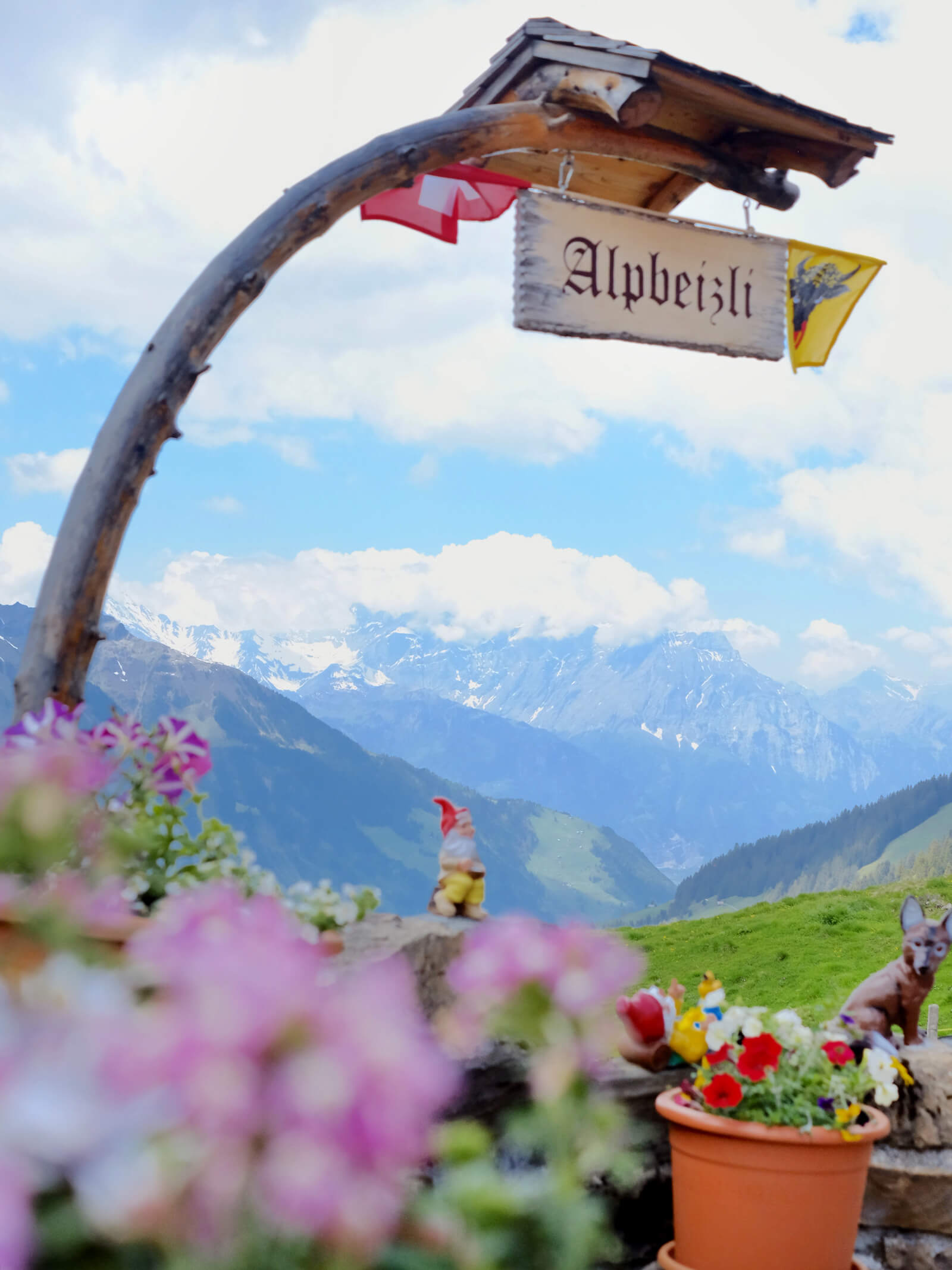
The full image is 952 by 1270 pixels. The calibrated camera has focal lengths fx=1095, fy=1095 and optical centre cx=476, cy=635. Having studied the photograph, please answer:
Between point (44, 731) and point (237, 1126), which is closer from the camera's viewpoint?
point (237, 1126)

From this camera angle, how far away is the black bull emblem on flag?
4.79 metres

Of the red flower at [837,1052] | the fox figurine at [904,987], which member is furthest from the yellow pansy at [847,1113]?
the fox figurine at [904,987]

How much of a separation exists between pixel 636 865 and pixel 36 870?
110m

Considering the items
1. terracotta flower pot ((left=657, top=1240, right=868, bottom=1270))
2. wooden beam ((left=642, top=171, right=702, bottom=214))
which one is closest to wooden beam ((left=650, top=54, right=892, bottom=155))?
wooden beam ((left=642, top=171, right=702, bottom=214))

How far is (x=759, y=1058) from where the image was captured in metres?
3.04

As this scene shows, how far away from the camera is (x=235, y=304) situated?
3.40 m

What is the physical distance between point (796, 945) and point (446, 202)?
43.9 ft

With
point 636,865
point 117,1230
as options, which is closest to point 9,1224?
point 117,1230

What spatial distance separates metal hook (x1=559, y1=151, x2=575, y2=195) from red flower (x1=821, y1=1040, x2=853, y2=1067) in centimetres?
306

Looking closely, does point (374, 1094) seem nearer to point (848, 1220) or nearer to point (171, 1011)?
point (171, 1011)

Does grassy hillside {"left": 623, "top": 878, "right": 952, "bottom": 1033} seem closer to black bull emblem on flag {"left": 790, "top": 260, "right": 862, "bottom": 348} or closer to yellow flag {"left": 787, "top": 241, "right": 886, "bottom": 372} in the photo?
yellow flag {"left": 787, "top": 241, "right": 886, "bottom": 372}

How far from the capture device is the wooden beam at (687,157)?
4379mm

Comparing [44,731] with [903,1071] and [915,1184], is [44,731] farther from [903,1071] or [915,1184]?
[915,1184]

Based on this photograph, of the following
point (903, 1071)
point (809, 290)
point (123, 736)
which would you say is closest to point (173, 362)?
point (123, 736)
